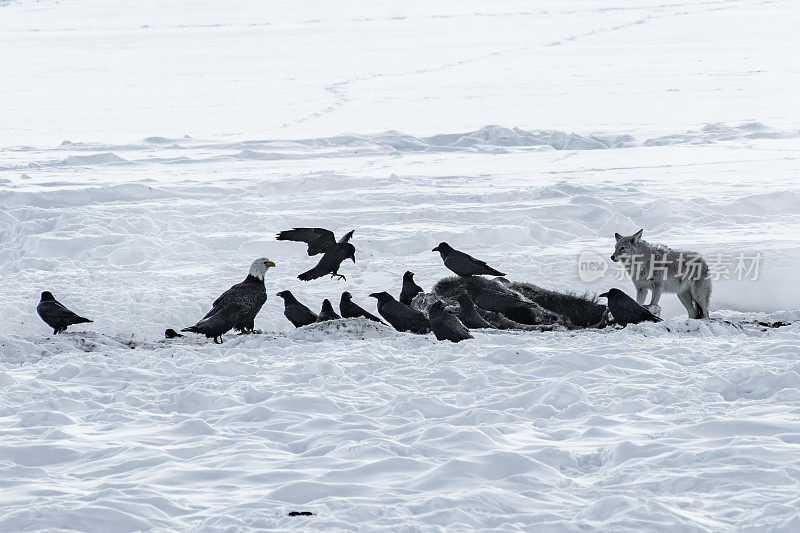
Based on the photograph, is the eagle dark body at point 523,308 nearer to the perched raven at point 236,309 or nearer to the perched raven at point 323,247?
the perched raven at point 323,247

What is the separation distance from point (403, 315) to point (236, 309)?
1639 millimetres

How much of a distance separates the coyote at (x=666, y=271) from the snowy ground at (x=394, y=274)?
1.26 ft

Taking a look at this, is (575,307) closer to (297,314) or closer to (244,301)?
(297,314)

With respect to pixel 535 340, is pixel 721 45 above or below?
above

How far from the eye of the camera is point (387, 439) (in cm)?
561

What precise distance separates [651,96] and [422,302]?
19.3 metres

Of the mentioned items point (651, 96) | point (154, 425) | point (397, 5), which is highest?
point (397, 5)

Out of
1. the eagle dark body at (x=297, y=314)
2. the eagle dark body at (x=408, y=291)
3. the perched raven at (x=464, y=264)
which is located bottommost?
the eagle dark body at (x=297, y=314)

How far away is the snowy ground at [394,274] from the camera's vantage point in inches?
190

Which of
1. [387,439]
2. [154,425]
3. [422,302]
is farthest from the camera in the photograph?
[422,302]

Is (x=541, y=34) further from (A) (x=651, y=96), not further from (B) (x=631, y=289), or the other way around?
(B) (x=631, y=289)

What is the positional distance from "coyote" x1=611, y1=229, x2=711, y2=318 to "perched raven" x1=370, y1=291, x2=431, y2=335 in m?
2.59

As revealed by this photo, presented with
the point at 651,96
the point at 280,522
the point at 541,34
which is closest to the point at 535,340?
the point at 280,522

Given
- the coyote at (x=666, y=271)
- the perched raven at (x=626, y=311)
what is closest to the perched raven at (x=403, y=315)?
the perched raven at (x=626, y=311)
